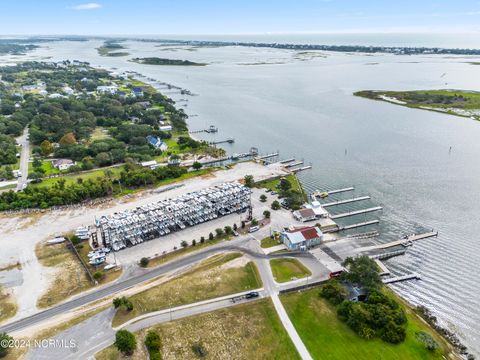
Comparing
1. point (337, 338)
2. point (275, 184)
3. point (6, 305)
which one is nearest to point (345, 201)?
point (275, 184)

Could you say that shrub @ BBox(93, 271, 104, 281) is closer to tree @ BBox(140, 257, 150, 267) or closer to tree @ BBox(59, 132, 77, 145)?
tree @ BBox(140, 257, 150, 267)

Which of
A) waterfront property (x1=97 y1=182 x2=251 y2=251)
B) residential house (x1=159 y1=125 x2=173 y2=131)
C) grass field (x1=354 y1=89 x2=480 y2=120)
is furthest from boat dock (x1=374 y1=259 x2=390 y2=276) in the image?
grass field (x1=354 y1=89 x2=480 y2=120)

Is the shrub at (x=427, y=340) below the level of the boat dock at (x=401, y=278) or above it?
above

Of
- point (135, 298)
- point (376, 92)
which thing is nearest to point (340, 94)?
point (376, 92)

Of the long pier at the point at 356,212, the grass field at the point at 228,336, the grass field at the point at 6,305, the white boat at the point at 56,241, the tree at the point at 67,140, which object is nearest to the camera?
the grass field at the point at 228,336

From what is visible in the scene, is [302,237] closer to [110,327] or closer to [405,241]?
[405,241]

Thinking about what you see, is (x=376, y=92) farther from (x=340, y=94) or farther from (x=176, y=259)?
(x=176, y=259)

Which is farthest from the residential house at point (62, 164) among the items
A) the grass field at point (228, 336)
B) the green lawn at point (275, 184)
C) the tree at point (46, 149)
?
the grass field at point (228, 336)

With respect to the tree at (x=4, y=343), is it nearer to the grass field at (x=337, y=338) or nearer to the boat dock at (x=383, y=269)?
the grass field at (x=337, y=338)
